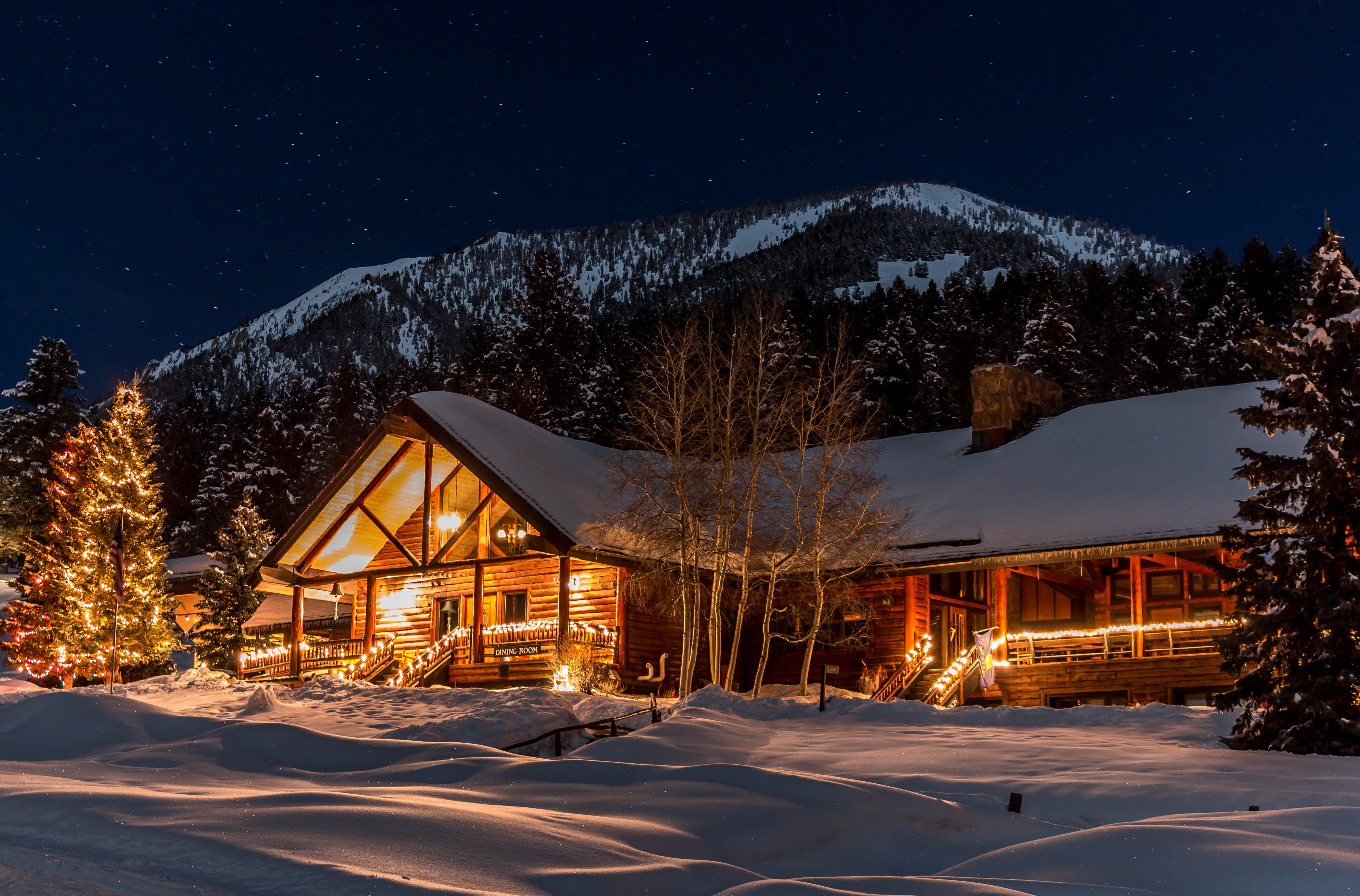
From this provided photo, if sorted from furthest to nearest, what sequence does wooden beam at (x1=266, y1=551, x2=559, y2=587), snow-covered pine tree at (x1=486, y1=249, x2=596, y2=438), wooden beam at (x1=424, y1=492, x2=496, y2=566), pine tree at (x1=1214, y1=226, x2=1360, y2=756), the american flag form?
snow-covered pine tree at (x1=486, y1=249, x2=596, y2=438)
the american flag
wooden beam at (x1=424, y1=492, x2=496, y2=566)
wooden beam at (x1=266, y1=551, x2=559, y2=587)
pine tree at (x1=1214, y1=226, x2=1360, y2=756)

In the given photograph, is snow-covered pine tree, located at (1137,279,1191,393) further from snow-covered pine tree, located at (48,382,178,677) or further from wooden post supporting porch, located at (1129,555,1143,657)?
snow-covered pine tree, located at (48,382,178,677)

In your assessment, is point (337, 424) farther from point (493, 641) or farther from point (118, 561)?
point (493, 641)

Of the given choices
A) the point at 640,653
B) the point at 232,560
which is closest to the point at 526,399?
the point at 232,560

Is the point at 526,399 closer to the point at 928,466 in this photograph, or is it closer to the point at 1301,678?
the point at 928,466

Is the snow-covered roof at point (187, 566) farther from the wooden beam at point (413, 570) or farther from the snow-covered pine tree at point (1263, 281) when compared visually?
the snow-covered pine tree at point (1263, 281)

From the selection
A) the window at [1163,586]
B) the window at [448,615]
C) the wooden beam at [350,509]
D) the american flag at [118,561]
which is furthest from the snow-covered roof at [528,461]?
the window at [1163,586]

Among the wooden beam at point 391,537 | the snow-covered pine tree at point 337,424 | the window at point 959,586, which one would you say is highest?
the snow-covered pine tree at point 337,424

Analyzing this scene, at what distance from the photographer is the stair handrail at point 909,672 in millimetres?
22500

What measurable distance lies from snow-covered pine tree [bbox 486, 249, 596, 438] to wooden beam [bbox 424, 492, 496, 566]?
3218 centimetres

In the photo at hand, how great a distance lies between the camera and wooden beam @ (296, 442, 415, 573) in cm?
2717

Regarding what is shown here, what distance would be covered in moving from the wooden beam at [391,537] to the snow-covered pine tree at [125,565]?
7780mm

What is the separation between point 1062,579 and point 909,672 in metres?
4.99

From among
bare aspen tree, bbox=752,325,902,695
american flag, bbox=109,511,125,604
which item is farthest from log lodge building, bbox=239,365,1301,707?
american flag, bbox=109,511,125,604

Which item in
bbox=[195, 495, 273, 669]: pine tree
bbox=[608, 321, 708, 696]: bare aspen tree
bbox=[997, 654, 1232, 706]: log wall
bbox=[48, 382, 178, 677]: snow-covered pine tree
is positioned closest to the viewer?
bbox=[997, 654, 1232, 706]: log wall
